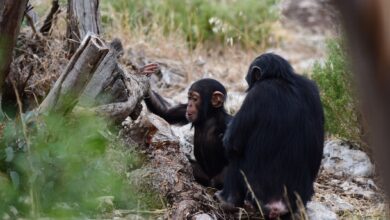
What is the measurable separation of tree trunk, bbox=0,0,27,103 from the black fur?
168 centimetres

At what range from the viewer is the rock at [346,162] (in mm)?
7098

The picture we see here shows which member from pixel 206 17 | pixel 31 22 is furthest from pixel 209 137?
pixel 206 17

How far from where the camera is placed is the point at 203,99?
6129 millimetres

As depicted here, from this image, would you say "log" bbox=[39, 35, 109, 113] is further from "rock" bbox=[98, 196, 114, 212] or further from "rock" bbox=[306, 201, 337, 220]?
"rock" bbox=[306, 201, 337, 220]

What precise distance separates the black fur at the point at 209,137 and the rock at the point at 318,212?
2.49ft

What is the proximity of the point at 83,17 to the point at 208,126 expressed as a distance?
129 cm

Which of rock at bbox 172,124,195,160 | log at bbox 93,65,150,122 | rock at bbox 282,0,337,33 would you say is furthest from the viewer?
rock at bbox 282,0,337,33

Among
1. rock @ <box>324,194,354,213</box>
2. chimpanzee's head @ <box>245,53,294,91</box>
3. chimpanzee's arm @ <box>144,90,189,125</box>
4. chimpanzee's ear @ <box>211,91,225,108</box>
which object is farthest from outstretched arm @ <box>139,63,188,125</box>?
rock @ <box>324,194,354,213</box>

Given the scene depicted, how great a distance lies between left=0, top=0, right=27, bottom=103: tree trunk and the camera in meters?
4.81

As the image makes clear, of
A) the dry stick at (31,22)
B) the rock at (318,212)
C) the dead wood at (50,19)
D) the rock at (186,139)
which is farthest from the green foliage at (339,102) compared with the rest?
the dry stick at (31,22)

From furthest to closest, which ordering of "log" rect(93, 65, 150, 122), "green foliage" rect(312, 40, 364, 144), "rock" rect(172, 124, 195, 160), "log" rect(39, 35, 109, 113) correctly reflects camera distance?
"green foliage" rect(312, 40, 364, 144)
"rock" rect(172, 124, 195, 160)
"log" rect(93, 65, 150, 122)
"log" rect(39, 35, 109, 113)

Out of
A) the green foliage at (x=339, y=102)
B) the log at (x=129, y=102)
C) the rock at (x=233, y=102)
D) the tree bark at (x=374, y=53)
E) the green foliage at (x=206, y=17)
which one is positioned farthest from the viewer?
the green foliage at (x=206, y=17)

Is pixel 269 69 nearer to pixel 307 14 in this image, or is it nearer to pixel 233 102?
pixel 233 102

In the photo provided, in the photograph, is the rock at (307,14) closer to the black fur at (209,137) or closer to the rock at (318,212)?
the black fur at (209,137)
